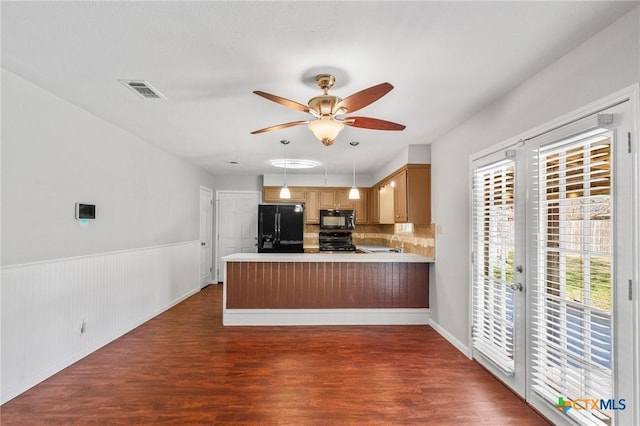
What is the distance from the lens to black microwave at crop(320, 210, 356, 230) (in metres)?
6.53

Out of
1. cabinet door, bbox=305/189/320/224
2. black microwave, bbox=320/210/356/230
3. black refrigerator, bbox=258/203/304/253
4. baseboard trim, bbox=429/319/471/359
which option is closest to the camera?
baseboard trim, bbox=429/319/471/359

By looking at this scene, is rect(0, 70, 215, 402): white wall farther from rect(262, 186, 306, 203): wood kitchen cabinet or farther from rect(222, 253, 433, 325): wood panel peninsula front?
rect(262, 186, 306, 203): wood kitchen cabinet

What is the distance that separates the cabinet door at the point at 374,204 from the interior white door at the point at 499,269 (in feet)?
10.2

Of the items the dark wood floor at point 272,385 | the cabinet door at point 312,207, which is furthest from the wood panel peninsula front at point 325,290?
the cabinet door at point 312,207

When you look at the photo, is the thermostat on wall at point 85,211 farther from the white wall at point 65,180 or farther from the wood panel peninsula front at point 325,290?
the wood panel peninsula front at point 325,290

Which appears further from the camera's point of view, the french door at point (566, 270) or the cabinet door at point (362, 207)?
the cabinet door at point (362, 207)

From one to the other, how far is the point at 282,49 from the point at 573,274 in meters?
2.23

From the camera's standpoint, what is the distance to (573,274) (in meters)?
1.91

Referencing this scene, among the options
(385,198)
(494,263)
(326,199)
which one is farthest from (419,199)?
(326,199)

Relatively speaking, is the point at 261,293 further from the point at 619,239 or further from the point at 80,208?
the point at 619,239

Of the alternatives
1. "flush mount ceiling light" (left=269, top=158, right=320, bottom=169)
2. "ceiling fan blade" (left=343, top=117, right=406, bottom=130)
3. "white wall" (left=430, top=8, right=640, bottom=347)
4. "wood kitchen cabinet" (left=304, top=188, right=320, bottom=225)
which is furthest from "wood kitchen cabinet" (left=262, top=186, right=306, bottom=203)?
"ceiling fan blade" (left=343, top=117, right=406, bottom=130)

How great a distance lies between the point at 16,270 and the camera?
2.35m

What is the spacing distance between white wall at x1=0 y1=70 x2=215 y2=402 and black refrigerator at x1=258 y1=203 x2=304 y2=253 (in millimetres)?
1965

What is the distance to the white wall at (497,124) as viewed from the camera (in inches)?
65.2
